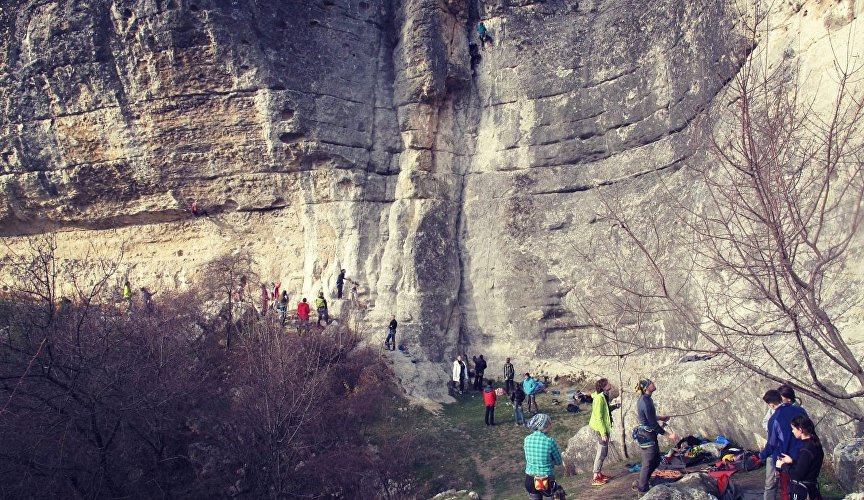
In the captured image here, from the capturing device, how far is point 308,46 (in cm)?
1778

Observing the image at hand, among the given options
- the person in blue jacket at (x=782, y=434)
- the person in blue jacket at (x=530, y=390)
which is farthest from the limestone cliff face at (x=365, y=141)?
the person in blue jacket at (x=782, y=434)

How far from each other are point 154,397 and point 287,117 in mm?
9213

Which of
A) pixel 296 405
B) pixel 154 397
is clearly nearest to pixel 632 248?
pixel 296 405

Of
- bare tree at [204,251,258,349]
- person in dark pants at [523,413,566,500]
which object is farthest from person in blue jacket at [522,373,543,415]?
bare tree at [204,251,258,349]

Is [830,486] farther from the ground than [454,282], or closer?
closer

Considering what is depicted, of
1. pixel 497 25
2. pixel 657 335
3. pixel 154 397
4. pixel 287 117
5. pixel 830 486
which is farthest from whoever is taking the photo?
pixel 497 25

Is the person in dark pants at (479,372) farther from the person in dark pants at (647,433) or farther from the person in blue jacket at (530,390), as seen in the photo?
the person in dark pants at (647,433)

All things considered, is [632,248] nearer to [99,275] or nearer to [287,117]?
[287,117]

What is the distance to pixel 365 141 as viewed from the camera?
60.3 feet

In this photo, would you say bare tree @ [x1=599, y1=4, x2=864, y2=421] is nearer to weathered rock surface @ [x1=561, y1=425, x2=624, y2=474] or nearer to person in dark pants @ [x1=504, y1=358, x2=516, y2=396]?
weathered rock surface @ [x1=561, y1=425, x2=624, y2=474]

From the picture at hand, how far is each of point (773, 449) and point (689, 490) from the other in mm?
835

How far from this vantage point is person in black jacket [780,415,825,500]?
18.4 ft

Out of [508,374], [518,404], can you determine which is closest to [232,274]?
[508,374]

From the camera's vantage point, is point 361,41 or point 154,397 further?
point 361,41
